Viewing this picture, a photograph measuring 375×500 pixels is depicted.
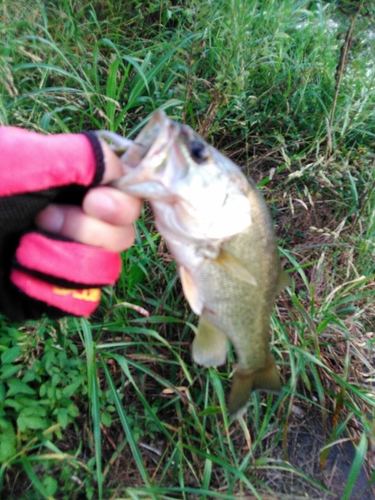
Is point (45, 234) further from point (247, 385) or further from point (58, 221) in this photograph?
point (247, 385)

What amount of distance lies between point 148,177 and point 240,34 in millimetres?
1216

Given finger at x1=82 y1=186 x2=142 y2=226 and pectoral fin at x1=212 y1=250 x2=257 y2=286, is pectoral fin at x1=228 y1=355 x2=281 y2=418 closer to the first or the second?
pectoral fin at x1=212 y1=250 x2=257 y2=286

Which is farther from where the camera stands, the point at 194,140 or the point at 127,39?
the point at 127,39

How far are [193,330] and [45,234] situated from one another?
42.2 inches

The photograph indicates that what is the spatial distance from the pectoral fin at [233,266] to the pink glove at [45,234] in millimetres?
376

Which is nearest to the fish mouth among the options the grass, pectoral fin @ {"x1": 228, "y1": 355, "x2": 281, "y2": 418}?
the grass

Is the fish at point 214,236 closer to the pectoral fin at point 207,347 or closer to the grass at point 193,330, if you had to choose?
the pectoral fin at point 207,347

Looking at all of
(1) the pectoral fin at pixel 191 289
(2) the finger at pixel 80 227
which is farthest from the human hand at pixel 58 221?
(1) the pectoral fin at pixel 191 289

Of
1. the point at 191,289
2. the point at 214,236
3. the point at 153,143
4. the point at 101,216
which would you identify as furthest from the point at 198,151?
the point at 191,289

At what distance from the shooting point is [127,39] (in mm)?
3100

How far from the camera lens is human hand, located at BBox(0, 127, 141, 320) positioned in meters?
1.20

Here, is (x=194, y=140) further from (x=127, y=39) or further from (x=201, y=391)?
(x=127, y=39)

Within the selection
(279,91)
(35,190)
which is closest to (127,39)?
(279,91)

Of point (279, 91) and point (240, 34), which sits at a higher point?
point (240, 34)
